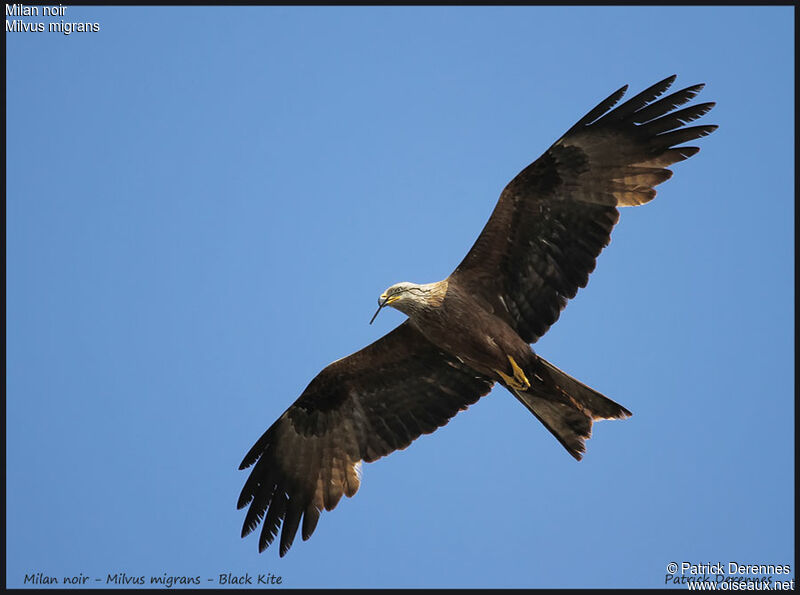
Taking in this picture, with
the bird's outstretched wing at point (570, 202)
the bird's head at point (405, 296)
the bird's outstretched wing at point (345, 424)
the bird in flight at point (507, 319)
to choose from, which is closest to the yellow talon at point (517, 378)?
the bird in flight at point (507, 319)

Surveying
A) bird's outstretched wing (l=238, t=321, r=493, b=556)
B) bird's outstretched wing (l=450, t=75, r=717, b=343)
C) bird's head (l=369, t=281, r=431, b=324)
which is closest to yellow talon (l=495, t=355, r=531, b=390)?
bird's outstretched wing (l=450, t=75, r=717, b=343)

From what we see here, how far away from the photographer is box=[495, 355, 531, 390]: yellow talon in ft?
31.8

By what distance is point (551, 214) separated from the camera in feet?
31.6

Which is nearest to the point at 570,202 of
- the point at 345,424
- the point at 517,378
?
the point at 517,378

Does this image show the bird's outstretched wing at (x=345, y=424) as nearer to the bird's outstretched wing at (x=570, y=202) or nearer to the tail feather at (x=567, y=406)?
the tail feather at (x=567, y=406)

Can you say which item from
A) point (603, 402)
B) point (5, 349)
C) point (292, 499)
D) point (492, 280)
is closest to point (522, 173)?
point (492, 280)

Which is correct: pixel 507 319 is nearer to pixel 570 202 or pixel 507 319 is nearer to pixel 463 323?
pixel 463 323

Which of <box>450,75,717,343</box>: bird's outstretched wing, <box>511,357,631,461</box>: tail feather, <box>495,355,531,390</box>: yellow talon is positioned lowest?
<box>511,357,631,461</box>: tail feather

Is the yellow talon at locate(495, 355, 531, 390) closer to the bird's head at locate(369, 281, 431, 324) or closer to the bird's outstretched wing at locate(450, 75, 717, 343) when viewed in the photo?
the bird's outstretched wing at locate(450, 75, 717, 343)

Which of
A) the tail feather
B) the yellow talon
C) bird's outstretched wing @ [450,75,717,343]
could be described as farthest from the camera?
the yellow talon

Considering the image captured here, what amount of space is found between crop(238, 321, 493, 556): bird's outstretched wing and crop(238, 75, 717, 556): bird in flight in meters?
0.01

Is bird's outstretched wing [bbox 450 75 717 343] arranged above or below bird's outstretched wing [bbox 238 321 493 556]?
above

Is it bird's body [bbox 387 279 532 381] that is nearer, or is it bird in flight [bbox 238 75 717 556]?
bird in flight [bbox 238 75 717 556]

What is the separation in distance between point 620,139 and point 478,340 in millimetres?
2313
